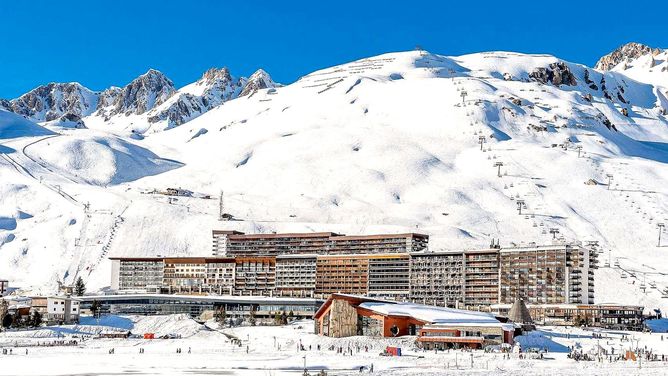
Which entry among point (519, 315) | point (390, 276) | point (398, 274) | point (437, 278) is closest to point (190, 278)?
point (390, 276)

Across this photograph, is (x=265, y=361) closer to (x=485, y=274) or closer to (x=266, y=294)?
(x=485, y=274)

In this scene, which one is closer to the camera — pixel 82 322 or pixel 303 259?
pixel 82 322

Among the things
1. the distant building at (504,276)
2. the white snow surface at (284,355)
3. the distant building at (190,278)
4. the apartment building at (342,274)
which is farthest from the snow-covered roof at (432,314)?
the distant building at (190,278)

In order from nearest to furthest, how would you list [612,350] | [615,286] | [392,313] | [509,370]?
[509,370] < [612,350] < [392,313] < [615,286]

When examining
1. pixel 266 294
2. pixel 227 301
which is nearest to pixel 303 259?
pixel 266 294

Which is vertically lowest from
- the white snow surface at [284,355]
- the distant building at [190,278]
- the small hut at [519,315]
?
the white snow surface at [284,355]

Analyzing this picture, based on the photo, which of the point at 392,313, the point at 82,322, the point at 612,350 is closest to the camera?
the point at 612,350

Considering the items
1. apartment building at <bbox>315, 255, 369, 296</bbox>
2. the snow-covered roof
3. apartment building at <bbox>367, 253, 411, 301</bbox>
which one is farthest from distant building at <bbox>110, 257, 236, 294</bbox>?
the snow-covered roof

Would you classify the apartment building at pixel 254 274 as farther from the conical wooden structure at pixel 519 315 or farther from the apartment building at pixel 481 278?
the conical wooden structure at pixel 519 315

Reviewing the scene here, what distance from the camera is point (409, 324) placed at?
4715 inches

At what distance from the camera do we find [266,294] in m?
188

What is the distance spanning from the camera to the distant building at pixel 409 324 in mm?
109062

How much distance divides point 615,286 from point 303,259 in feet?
195

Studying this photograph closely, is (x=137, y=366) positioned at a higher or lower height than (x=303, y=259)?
lower
